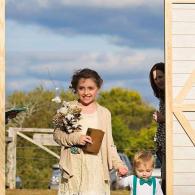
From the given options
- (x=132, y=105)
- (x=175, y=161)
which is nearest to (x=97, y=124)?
(x=175, y=161)

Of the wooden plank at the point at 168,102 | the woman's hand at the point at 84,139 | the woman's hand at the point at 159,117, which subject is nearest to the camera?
the woman's hand at the point at 84,139

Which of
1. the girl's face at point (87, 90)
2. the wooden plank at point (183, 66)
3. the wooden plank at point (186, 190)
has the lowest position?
the wooden plank at point (186, 190)

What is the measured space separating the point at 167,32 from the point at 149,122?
36.3m

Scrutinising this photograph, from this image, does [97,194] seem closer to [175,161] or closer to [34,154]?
[175,161]

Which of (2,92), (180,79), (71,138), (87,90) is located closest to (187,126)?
(180,79)

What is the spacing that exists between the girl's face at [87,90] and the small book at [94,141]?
0.31 m

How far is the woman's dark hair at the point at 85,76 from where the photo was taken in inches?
334

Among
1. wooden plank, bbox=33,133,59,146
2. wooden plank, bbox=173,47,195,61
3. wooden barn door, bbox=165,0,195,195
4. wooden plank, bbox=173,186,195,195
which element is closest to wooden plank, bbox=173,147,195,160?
wooden barn door, bbox=165,0,195,195

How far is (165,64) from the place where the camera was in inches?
350

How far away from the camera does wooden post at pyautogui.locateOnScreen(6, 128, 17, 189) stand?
66.7 feet

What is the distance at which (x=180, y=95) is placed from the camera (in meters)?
8.90

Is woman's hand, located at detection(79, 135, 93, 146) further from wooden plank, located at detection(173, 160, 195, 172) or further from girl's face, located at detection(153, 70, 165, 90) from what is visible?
girl's face, located at detection(153, 70, 165, 90)

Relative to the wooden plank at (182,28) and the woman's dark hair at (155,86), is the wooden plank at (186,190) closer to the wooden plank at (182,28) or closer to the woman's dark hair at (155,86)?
the woman's dark hair at (155,86)

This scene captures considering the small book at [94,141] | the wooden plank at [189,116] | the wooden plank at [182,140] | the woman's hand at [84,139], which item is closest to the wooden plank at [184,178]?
the wooden plank at [182,140]
